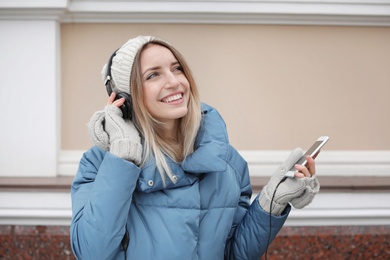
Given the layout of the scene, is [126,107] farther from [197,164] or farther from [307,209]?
[307,209]

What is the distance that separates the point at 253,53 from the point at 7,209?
6.32ft

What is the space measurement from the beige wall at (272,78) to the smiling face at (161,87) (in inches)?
60.2

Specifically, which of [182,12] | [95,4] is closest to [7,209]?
[95,4]

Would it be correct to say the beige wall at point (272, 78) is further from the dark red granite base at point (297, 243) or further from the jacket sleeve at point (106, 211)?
the jacket sleeve at point (106, 211)

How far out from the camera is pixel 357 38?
3730mm

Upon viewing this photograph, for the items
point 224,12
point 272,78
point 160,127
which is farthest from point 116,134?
point 272,78

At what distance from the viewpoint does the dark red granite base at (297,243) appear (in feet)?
11.4

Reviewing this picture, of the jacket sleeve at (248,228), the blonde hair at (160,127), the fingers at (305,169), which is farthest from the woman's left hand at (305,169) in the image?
the blonde hair at (160,127)

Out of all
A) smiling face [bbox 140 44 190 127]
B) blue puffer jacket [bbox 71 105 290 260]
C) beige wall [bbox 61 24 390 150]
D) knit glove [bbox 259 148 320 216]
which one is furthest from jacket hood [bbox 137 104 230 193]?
beige wall [bbox 61 24 390 150]

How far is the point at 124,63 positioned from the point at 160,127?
0.30 metres

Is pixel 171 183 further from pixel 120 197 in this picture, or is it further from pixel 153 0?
pixel 153 0

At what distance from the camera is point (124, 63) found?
83.5 inches

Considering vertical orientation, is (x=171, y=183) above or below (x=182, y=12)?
below

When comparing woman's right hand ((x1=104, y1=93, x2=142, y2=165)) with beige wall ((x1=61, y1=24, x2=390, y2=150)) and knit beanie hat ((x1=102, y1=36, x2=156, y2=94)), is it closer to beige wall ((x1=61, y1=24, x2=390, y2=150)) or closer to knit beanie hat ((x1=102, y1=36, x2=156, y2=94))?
knit beanie hat ((x1=102, y1=36, x2=156, y2=94))
